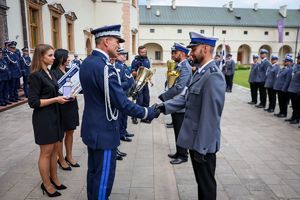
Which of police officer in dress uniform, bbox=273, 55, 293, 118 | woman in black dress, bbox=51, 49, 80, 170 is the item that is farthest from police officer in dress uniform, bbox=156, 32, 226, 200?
→ police officer in dress uniform, bbox=273, 55, 293, 118

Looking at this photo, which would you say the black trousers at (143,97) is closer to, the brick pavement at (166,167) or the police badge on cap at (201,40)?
the brick pavement at (166,167)

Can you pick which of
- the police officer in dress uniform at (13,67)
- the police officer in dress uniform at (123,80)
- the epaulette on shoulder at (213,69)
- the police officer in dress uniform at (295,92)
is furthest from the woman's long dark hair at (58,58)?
the police officer in dress uniform at (295,92)

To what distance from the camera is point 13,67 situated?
9633mm

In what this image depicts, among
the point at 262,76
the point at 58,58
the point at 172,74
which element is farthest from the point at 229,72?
the point at 58,58

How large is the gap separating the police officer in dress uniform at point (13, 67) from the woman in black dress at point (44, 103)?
718cm

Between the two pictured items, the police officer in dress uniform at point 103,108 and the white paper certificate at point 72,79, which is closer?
the police officer in dress uniform at point 103,108

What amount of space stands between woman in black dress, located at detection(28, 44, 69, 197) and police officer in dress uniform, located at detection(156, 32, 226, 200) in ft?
5.24

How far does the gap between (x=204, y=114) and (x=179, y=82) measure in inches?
78.0

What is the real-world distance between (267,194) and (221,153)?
1662 mm

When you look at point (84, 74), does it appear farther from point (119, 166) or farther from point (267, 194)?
point (267, 194)

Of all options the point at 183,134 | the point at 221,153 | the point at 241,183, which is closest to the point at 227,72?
the point at 221,153

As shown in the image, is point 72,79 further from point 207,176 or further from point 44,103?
point 207,176

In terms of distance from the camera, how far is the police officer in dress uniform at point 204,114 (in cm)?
263

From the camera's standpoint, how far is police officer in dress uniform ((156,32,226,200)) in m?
2.63
